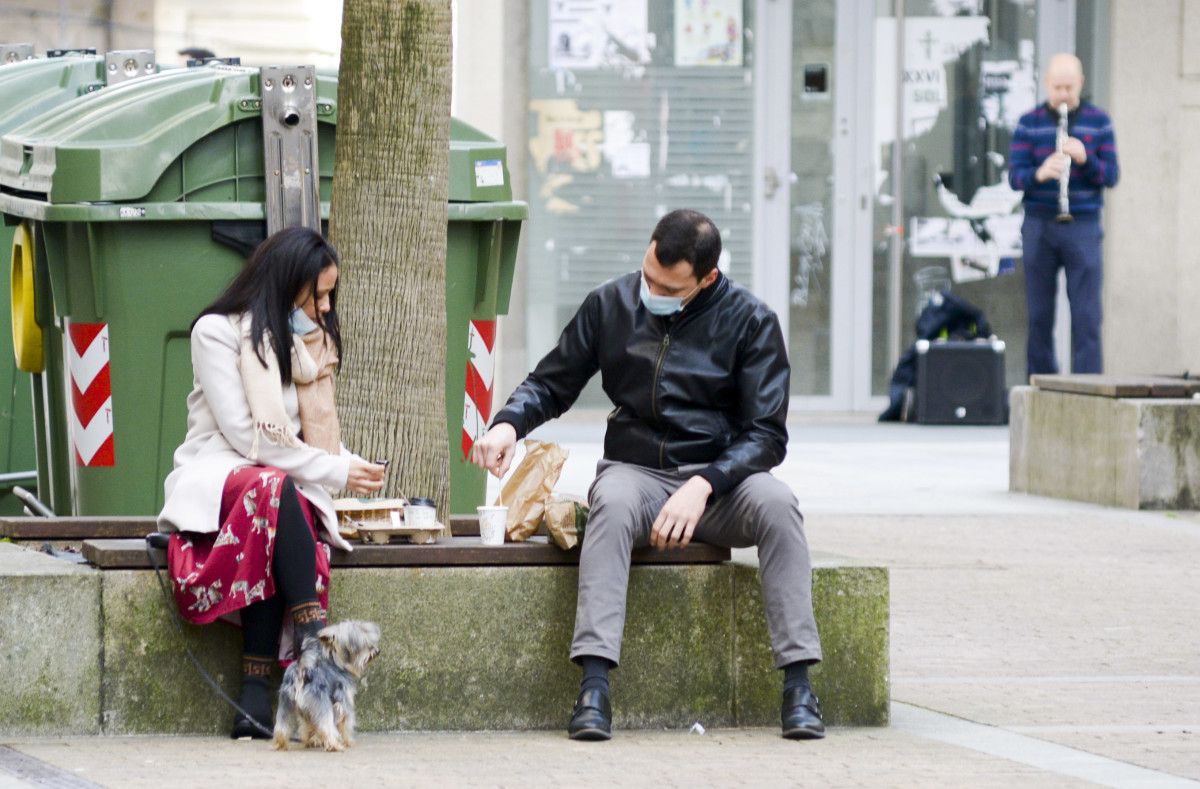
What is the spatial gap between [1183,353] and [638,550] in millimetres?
10216

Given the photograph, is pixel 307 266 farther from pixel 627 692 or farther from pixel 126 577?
pixel 627 692

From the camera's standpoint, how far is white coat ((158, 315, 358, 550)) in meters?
5.38

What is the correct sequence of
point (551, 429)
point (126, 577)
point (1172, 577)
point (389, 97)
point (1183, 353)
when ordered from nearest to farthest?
point (126, 577), point (389, 97), point (1172, 577), point (551, 429), point (1183, 353)

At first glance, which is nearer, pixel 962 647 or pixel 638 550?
pixel 638 550

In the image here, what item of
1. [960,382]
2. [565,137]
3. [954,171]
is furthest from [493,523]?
[954,171]

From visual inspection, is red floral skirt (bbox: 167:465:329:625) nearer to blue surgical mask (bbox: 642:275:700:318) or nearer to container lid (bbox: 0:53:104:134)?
blue surgical mask (bbox: 642:275:700:318)

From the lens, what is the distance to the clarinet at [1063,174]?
12.6 meters

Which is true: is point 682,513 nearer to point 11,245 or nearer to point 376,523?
point 376,523

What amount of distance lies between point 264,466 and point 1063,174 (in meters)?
8.01

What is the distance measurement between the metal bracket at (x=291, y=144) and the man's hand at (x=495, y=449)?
1.51m

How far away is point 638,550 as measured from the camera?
5.64m

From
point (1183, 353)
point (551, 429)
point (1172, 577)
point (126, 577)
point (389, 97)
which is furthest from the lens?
point (1183, 353)

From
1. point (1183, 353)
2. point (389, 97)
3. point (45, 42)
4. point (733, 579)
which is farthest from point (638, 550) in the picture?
point (45, 42)

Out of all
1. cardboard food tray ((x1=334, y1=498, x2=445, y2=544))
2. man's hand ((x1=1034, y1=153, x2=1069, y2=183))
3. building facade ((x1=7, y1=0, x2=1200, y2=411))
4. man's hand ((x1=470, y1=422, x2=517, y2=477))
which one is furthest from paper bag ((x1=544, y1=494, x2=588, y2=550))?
building facade ((x1=7, y1=0, x2=1200, y2=411))
